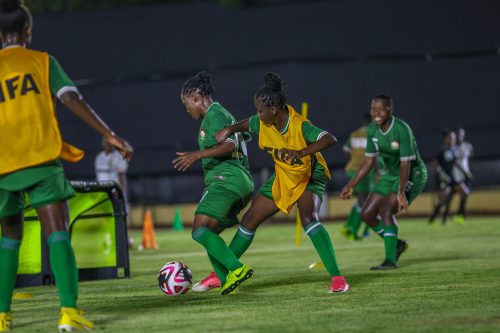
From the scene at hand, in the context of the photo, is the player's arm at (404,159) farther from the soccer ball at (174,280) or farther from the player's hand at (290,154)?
the soccer ball at (174,280)

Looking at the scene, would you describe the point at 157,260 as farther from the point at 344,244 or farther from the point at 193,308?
the point at 193,308

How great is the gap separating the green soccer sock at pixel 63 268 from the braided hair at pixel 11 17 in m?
1.44

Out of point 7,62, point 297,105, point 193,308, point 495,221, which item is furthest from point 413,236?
point 7,62

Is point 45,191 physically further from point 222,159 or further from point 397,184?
point 397,184

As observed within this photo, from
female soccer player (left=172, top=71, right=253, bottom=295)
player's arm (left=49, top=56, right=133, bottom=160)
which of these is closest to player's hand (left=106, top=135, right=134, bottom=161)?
player's arm (left=49, top=56, right=133, bottom=160)

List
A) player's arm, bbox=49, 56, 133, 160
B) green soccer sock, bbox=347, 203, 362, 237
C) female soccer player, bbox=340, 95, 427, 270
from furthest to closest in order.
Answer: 1. green soccer sock, bbox=347, 203, 362, 237
2. female soccer player, bbox=340, 95, 427, 270
3. player's arm, bbox=49, 56, 133, 160

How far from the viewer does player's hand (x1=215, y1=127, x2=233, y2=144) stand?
9.08 m

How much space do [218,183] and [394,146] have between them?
11.2ft

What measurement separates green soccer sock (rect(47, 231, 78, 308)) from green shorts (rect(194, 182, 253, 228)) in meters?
2.55

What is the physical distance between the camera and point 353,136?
19672 mm

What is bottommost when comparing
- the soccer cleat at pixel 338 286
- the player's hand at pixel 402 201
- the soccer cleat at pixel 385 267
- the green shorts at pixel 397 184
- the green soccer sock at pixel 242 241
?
the soccer cleat at pixel 385 267

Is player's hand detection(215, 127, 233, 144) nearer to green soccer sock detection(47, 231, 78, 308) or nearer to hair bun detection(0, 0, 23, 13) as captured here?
green soccer sock detection(47, 231, 78, 308)

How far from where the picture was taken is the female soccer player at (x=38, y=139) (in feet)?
22.0

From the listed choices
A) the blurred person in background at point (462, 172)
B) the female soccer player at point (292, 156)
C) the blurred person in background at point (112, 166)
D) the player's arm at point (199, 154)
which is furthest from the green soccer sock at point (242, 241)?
the blurred person in background at point (462, 172)
